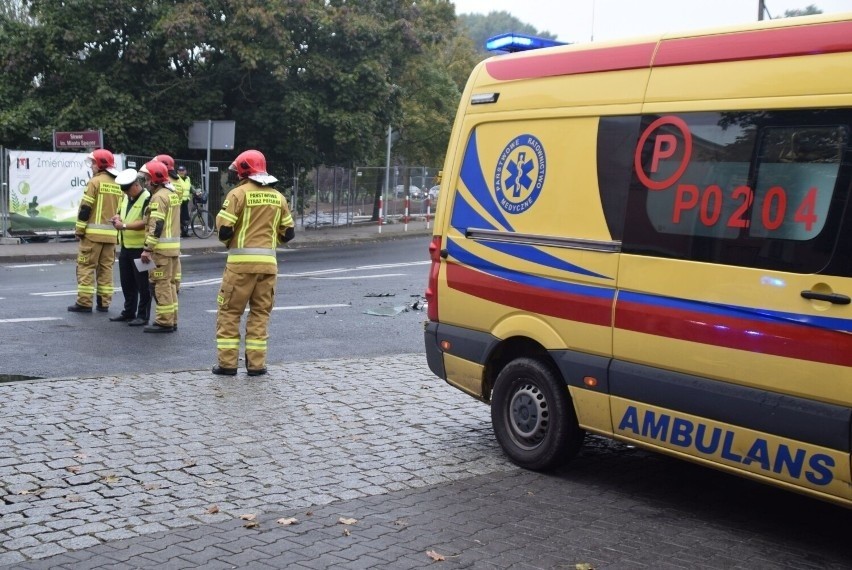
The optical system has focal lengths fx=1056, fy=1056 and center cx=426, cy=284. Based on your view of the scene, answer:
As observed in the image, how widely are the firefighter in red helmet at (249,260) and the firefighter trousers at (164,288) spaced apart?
94.3 inches

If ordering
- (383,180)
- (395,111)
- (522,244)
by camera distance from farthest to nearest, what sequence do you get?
(383,180)
(395,111)
(522,244)

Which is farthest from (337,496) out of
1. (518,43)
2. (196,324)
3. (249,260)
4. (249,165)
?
(196,324)

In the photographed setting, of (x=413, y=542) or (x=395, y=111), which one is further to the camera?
(x=395, y=111)

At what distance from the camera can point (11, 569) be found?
188 inches

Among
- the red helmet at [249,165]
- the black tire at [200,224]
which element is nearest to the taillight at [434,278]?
the red helmet at [249,165]

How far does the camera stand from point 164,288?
38.0 ft

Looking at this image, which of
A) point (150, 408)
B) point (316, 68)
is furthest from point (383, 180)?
point (150, 408)

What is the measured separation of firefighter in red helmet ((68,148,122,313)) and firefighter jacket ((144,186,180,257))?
1.60m

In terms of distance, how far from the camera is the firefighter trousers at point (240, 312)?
9.24 m

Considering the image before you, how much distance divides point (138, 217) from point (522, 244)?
663cm

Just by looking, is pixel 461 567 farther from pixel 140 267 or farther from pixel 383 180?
pixel 383 180

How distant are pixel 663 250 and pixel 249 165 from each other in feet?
14.8

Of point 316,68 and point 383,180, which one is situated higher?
point 316,68

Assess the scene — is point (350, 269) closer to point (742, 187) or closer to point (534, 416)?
point (534, 416)
